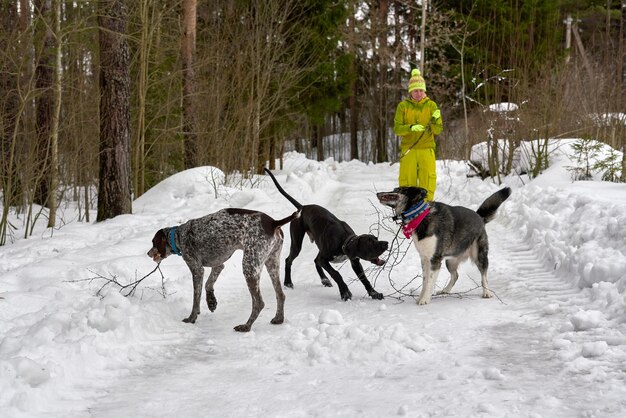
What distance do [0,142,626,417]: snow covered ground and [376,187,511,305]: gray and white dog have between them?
34 centimetres

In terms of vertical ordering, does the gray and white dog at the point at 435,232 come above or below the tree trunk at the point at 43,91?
below

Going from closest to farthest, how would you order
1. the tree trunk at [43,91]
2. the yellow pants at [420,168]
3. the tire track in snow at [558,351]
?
the tire track in snow at [558,351]
the yellow pants at [420,168]
the tree trunk at [43,91]

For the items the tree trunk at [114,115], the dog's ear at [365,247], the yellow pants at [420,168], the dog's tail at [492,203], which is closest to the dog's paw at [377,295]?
the dog's ear at [365,247]

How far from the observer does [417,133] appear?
895cm

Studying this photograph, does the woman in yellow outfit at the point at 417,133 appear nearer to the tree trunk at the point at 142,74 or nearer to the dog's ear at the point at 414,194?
the dog's ear at the point at 414,194

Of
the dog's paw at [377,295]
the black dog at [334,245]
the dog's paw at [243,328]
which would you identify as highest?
the black dog at [334,245]

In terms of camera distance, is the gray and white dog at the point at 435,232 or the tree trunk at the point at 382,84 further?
the tree trunk at the point at 382,84

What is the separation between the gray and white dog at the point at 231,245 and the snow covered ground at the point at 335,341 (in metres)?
0.28

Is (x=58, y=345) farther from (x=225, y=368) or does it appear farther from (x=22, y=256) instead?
(x=22, y=256)

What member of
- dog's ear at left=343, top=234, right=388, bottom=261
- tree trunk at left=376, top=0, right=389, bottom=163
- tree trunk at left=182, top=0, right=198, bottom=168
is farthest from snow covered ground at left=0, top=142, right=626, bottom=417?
tree trunk at left=376, top=0, right=389, bottom=163

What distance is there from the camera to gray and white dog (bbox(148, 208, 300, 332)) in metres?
5.09

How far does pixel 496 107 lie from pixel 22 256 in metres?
10.4

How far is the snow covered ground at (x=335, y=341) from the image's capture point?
3.24 meters

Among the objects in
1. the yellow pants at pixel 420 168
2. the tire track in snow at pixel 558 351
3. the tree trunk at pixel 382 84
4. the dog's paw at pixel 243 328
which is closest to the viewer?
the tire track in snow at pixel 558 351
